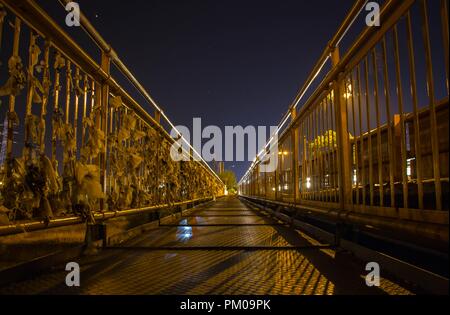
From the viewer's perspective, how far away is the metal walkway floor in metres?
1.83

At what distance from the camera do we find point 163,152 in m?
5.96

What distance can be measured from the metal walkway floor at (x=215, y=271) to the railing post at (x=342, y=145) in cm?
52

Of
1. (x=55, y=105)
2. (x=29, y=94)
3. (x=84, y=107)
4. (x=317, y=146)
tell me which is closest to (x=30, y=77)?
(x=29, y=94)

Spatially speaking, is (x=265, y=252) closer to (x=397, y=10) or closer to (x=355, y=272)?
(x=355, y=272)

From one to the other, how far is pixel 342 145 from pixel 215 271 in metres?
1.62

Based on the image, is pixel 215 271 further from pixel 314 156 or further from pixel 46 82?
pixel 314 156

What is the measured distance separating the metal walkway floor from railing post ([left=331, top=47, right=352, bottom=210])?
20.4 inches

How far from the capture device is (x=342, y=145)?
3012 millimetres

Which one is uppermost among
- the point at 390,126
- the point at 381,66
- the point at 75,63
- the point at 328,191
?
the point at 75,63

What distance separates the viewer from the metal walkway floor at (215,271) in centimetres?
183

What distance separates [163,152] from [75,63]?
3.26 m

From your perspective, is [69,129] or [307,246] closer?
[69,129]

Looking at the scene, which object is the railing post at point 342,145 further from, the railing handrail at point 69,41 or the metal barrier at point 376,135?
the railing handrail at point 69,41

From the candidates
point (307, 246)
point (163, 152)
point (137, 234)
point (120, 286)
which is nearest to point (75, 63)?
point (120, 286)
